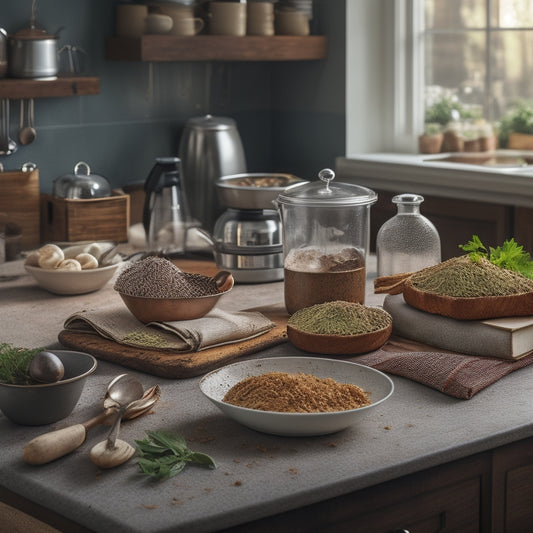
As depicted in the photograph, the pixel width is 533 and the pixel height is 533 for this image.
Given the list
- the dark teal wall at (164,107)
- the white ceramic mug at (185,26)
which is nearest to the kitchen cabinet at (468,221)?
the dark teal wall at (164,107)

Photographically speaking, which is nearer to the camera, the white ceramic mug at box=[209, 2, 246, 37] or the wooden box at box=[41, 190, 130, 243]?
the wooden box at box=[41, 190, 130, 243]

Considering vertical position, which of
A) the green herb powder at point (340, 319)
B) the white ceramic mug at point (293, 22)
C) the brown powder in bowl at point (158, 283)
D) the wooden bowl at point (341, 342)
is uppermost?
the white ceramic mug at point (293, 22)

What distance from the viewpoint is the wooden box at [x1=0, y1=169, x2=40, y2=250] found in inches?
109

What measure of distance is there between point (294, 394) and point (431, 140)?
8.10ft

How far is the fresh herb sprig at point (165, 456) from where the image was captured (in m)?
1.16

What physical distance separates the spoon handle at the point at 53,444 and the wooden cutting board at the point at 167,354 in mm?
303

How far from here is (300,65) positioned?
12.1 feet

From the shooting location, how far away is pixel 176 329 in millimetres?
1645

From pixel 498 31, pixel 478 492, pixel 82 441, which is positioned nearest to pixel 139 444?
pixel 82 441

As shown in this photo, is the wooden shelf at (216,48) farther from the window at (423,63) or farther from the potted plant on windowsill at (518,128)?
the potted plant on windowsill at (518,128)

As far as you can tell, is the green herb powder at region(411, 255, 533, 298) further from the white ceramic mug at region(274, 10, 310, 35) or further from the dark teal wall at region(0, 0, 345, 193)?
the white ceramic mug at region(274, 10, 310, 35)

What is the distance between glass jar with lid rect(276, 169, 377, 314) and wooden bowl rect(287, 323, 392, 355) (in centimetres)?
20

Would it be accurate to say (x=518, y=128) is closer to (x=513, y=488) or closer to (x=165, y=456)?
(x=513, y=488)

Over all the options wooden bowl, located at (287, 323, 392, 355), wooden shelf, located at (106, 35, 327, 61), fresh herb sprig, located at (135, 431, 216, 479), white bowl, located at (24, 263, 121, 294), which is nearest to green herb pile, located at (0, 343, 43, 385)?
fresh herb sprig, located at (135, 431, 216, 479)
